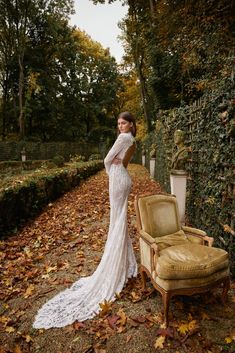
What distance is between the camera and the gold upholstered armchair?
276 centimetres

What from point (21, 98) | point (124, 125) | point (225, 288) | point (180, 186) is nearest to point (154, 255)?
point (225, 288)

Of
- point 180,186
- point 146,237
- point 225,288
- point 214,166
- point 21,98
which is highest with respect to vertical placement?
point 21,98

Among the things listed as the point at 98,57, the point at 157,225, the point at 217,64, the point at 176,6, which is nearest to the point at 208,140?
the point at 157,225

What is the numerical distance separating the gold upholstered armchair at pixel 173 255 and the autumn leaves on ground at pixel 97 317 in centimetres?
24

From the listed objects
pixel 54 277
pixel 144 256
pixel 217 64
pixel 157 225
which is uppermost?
pixel 217 64

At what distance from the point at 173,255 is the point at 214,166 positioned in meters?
1.80

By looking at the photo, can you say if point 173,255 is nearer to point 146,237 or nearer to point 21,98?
point 146,237

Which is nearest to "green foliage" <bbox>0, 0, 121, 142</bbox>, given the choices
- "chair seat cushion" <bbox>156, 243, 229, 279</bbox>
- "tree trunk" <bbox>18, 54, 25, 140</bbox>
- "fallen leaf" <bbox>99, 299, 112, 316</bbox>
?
"tree trunk" <bbox>18, 54, 25, 140</bbox>

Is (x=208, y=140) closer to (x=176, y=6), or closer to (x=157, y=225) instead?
(x=157, y=225)

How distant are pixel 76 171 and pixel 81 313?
31.3 feet

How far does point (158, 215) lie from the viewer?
12.0 ft

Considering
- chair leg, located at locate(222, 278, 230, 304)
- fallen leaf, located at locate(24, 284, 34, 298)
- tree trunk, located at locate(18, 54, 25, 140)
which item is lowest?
fallen leaf, located at locate(24, 284, 34, 298)

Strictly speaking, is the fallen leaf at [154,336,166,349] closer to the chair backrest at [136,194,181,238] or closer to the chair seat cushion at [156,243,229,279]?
the chair seat cushion at [156,243,229,279]

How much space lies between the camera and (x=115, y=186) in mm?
3578
